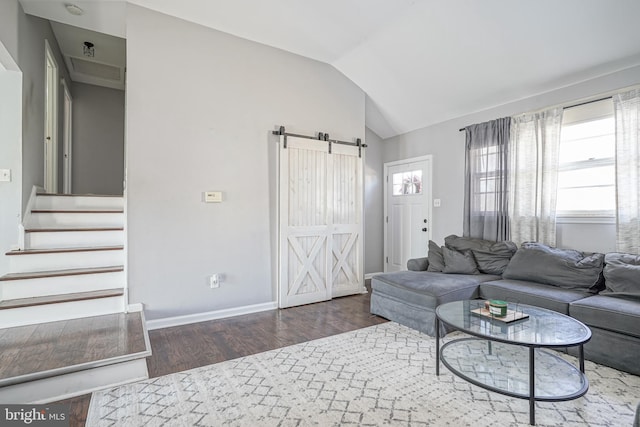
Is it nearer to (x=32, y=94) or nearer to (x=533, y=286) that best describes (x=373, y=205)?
(x=533, y=286)

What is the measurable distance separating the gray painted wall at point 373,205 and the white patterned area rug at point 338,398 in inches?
124

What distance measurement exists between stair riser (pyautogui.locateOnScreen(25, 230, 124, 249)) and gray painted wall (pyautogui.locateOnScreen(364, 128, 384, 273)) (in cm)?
379

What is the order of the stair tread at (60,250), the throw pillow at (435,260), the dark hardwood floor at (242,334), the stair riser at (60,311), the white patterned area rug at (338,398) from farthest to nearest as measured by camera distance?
1. the throw pillow at (435,260)
2. the stair tread at (60,250)
3. the stair riser at (60,311)
4. the dark hardwood floor at (242,334)
5. the white patterned area rug at (338,398)

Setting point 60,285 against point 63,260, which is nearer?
point 60,285

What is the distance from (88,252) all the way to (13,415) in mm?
1816

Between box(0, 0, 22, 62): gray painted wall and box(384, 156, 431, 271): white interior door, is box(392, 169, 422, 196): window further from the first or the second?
box(0, 0, 22, 62): gray painted wall

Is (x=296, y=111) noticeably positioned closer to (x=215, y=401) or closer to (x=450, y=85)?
(x=450, y=85)

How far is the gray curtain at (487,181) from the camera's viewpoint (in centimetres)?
395

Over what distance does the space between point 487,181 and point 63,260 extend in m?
4.99

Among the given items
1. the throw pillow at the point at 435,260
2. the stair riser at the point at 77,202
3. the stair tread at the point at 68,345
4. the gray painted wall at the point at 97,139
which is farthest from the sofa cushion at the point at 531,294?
the gray painted wall at the point at 97,139

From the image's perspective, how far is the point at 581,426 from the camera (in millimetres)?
1785

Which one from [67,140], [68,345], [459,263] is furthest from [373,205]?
[67,140]

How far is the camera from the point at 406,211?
5.41 meters

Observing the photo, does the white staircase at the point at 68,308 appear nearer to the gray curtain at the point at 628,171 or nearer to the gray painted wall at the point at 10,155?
the gray painted wall at the point at 10,155
